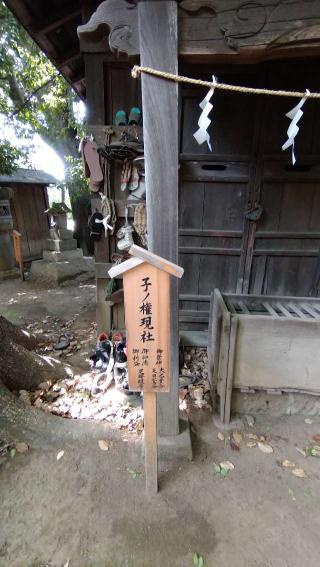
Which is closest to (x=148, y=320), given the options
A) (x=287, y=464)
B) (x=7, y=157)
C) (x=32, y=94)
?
(x=287, y=464)

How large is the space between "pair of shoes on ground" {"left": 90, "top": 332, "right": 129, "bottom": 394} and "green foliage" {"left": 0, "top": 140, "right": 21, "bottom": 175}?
301 inches

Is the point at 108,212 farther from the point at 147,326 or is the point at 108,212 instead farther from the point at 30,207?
the point at 30,207

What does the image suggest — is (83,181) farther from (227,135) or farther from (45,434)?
(45,434)

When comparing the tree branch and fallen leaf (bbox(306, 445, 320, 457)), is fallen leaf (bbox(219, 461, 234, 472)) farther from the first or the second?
the tree branch

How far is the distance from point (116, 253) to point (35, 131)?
1012cm

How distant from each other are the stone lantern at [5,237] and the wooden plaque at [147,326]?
27.7 feet

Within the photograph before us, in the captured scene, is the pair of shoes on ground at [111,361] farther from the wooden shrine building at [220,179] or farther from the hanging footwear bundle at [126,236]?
the hanging footwear bundle at [126,236]

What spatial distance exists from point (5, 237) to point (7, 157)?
258 centimetres

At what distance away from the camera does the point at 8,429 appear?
8.12 feet

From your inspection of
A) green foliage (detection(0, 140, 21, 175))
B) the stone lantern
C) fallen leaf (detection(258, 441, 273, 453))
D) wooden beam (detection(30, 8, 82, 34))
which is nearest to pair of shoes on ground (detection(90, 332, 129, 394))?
fallen leaf (detection(258, 441, 273, 453))

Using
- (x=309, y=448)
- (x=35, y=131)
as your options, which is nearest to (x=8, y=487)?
(x=309, y=448)

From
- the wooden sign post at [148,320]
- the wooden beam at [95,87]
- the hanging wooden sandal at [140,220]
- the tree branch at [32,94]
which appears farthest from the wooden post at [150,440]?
the tree branch at [32,94]

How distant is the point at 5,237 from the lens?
884 cm

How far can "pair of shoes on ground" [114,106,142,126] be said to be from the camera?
356 centimetres
